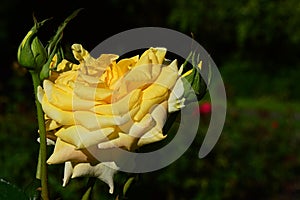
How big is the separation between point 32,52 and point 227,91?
12.1 feet

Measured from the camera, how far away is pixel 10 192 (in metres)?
0.48

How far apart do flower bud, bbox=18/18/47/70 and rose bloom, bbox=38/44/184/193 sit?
0.01 m

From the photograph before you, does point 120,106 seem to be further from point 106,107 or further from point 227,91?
point 227,91

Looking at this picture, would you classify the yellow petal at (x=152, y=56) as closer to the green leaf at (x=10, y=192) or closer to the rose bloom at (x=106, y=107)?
the rose bloom at (x=106, y=107)

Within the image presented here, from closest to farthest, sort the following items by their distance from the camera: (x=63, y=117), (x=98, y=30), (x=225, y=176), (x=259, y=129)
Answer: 1. (x=63, y=117)
2. (x=225, y=176)
3. (x=259, y=129)
4. (x=98, y=30)

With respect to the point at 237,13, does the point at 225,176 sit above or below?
above

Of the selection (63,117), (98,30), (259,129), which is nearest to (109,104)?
(63,117)

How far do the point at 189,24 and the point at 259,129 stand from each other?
6736mm

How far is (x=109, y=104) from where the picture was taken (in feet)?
1.49

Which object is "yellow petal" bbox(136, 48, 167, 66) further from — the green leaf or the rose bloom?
the green leaf

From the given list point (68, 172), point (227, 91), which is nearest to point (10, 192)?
point (68, 172)

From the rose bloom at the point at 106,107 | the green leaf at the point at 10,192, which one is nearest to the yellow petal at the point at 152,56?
the rose bloom at the point at 106,107

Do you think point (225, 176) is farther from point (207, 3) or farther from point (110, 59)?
point (207, 3)

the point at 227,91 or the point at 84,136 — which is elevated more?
the point at 84,136
